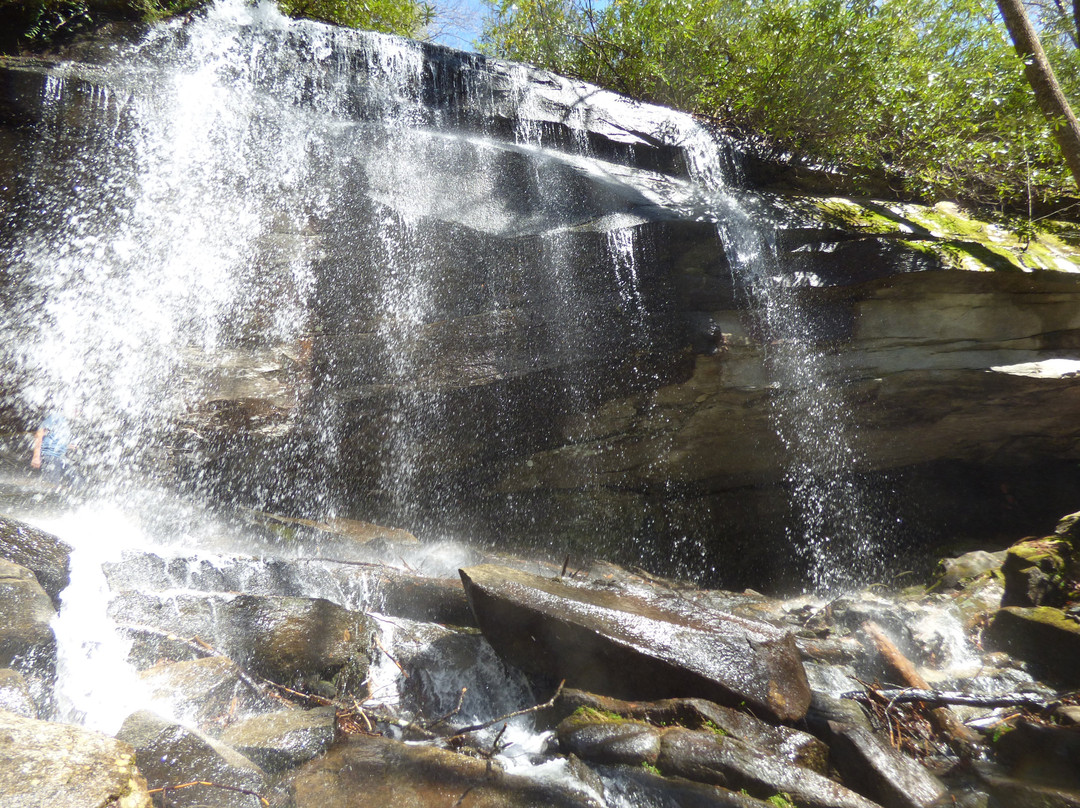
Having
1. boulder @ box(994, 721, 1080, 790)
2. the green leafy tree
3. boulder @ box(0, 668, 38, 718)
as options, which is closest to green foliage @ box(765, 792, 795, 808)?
boulder @ box(994, 721, 1080, 790)

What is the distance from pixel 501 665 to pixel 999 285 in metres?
6.89

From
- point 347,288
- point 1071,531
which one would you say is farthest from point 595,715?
point 347,288

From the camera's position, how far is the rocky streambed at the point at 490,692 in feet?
7.73

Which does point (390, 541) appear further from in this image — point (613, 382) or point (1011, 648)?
point (1011, 648)

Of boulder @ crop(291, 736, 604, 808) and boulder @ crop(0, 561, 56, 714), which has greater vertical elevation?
boulder @ crop(0, 561, 56, 714)

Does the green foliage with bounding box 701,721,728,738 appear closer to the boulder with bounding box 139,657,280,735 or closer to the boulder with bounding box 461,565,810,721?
the boulder with bounding box 461,565,810,721

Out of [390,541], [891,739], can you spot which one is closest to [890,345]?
[891,739]

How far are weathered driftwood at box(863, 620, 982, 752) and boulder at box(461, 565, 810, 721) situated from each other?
0.81 m

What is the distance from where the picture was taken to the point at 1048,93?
6.02 m

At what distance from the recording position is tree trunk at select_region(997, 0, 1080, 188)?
5.96 metres

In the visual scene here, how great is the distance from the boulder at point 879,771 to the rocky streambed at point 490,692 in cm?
1

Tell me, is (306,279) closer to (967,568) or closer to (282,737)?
(282,737)

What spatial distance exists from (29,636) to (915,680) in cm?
538

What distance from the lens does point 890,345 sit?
21.9 ft
